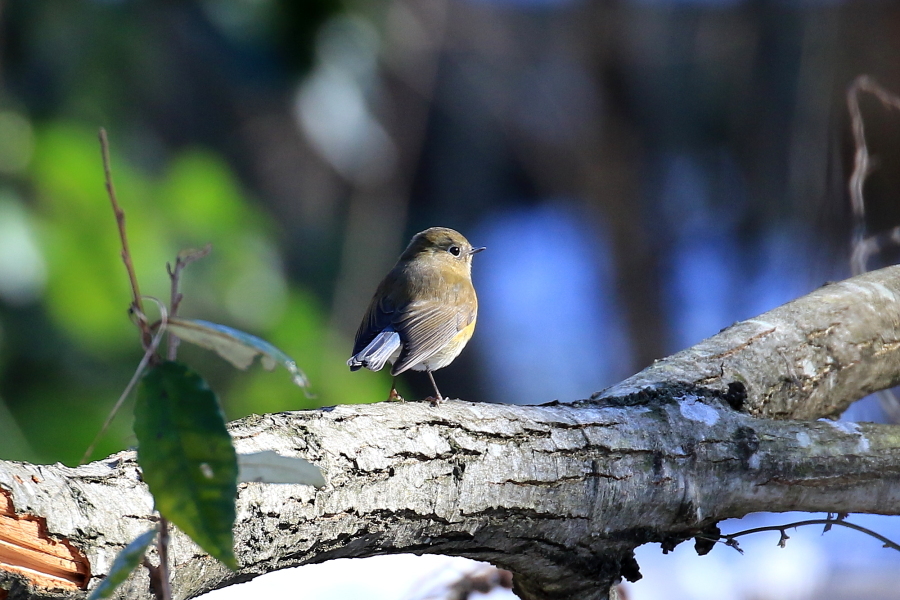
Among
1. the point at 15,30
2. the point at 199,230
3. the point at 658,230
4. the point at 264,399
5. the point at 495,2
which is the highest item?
the point at 495,2

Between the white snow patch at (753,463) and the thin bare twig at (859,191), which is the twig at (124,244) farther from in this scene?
the thin bare twig at (859,191)

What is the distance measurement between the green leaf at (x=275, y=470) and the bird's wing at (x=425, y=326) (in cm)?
136

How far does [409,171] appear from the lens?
6141mm

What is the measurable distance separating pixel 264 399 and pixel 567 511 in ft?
5.64

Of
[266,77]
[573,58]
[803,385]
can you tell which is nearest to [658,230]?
[573,58]

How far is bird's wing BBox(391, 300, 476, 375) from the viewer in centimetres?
245

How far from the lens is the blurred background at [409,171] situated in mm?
2914

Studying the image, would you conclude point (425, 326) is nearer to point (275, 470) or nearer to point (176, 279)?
point (275, 470)

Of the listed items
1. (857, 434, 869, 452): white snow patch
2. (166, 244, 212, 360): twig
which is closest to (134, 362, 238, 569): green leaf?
(166, 244, 212, 360): twig

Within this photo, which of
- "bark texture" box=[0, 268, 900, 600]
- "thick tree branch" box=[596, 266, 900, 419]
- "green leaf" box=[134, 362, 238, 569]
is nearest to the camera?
"green leaf" box=[134, 362, 238, 569]

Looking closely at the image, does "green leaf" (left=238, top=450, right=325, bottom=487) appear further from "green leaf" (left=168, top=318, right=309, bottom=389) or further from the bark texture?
the bark texture

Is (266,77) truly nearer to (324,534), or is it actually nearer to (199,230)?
(199,230)

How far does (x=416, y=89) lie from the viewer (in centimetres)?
615

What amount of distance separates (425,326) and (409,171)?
3.69 meters
